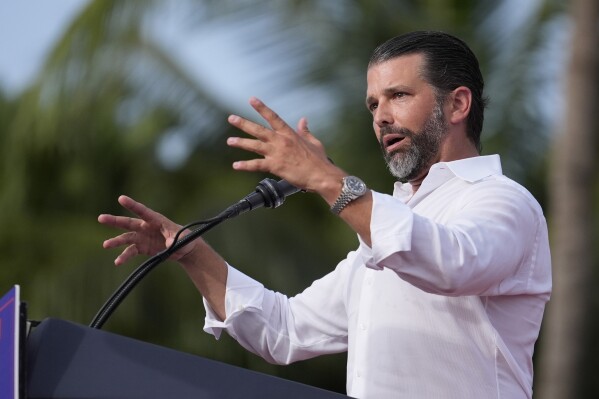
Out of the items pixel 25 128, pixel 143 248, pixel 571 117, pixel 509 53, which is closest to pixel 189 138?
pixel 25 128

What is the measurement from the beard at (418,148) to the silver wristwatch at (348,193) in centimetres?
64

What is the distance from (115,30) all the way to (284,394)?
25.3ft

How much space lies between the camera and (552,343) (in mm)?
7996

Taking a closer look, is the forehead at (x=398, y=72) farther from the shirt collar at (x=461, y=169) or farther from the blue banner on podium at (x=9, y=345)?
the blue banner on podium at (x=9, y=345)

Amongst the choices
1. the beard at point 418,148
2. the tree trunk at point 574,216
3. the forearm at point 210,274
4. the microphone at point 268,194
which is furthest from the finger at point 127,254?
the tree trunk at point 574,216

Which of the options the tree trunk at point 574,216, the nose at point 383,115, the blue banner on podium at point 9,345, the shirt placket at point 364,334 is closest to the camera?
the blue banner on podium at point 9,345

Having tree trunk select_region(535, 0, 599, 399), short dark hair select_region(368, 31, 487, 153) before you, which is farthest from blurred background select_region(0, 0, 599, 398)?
short dark hair select_region(368, 31, 487, 153)

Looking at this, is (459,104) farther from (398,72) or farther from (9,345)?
(9,345)

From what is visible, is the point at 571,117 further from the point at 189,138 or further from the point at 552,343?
the point at 189,138

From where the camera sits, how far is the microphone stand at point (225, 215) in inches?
121

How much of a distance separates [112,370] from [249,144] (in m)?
0.61

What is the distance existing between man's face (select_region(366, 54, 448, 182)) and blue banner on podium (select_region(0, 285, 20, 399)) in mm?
1291

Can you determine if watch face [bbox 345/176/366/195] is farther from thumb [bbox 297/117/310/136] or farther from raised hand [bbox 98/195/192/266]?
raised hand [bbox 98/195/192/266]

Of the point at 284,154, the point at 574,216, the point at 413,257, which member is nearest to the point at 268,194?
the point at 284,154
